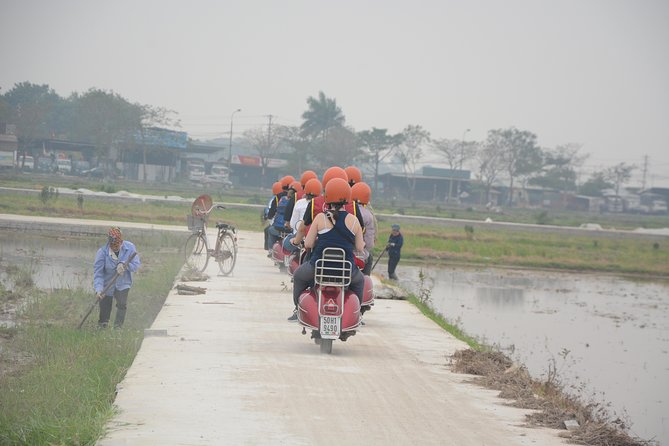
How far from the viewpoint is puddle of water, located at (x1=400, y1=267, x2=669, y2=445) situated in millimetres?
12891

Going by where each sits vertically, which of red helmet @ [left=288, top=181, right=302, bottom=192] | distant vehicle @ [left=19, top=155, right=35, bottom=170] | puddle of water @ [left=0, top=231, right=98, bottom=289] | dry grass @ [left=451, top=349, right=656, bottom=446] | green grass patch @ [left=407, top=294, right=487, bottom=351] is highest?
red helmet @ [left=288, top=181, right=302, bottom=192]

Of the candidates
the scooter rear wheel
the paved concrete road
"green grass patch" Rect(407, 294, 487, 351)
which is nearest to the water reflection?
"green grass patch" Rect(407, 294, 487, 351)

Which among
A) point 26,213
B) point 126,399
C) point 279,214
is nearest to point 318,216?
point 126,399

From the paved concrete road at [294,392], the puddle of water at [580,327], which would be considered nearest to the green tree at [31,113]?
the puddle of water at [580,327]

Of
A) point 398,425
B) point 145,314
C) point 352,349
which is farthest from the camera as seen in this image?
point 145,314

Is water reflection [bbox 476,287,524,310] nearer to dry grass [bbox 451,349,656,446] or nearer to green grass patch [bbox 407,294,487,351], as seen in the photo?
green grass patch [bbox 407,294,487,351]

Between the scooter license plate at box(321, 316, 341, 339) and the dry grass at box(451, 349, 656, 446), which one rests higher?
the scooter license plate at box(321, 316, 341, 339)

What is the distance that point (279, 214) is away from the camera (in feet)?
66.2

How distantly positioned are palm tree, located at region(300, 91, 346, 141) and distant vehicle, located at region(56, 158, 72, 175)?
30.2m

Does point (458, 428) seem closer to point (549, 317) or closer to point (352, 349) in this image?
point (352, 349)

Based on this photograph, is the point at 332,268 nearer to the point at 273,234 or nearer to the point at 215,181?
the point at 273,234

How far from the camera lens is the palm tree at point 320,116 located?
10938 centimetres

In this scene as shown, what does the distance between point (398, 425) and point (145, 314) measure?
808 centimetres

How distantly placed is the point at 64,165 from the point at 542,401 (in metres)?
79.8
